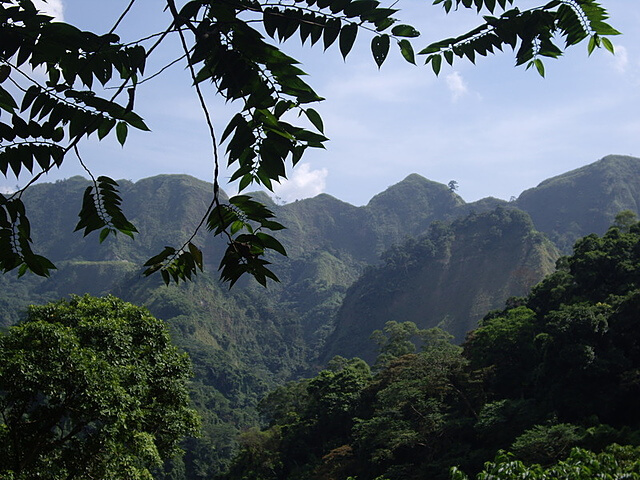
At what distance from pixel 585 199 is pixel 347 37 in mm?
123893

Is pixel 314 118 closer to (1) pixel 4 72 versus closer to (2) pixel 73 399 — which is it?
(1) pixel 4 72

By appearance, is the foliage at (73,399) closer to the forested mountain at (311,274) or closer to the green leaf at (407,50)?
the green leaf at (407,50)

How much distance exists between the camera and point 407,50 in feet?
5.09

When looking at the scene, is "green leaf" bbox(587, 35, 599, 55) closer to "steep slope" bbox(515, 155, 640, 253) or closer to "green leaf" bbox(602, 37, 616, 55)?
"green leaf" bbox(602, 37, 616, 55)

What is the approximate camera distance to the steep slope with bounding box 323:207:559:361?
240 feet

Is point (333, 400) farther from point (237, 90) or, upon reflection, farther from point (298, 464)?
point (237, 90)

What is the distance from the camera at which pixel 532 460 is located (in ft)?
48.5

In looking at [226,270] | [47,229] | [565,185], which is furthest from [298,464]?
[47,229]

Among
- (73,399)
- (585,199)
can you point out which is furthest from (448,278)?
(73,399)

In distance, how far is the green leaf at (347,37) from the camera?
4.53 ft

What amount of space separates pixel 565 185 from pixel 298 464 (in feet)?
362

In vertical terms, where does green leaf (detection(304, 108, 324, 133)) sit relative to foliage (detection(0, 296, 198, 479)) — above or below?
above

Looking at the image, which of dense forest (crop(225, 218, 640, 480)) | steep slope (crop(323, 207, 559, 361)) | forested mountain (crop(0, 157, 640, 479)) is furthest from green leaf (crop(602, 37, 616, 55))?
steep slope (crop(323, 207, 559, 361))

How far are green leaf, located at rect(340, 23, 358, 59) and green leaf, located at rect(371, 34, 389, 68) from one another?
0.12 m
